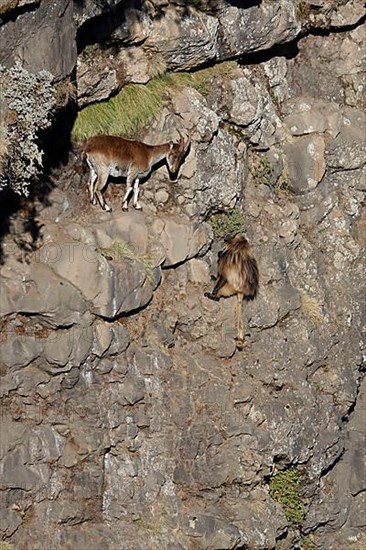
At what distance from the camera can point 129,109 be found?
555 inches

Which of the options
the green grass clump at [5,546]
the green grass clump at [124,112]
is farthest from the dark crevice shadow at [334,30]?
the green grass clump at [5,546]

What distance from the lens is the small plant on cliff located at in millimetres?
11930

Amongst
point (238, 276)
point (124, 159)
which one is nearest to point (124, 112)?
point (124, 159)

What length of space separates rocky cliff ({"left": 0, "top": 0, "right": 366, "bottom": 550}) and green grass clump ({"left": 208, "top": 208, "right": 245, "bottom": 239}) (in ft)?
0.10

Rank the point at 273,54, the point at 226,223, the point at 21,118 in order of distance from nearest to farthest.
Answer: the point at 21,118 → the point at 226,223 → the point at 273,54

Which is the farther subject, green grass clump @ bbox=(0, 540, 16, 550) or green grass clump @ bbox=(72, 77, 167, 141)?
green grass clump @ bbox=(72, 77, 167, 141)

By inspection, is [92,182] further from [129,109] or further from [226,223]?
[226,223]

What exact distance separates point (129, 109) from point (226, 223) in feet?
6.95

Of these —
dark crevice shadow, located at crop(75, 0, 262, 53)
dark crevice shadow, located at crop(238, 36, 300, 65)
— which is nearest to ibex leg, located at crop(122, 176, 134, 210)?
dark crevice shadow, located at crop(75, 0, 262, 53)

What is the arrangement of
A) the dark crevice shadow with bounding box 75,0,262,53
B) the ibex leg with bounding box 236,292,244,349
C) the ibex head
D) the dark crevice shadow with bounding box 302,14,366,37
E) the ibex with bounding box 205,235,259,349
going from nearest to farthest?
1. the dark crevice shadow with bounding box 75,0,262,53
2. the ibex head
3. the ibex with bounding box 205,235,259,349
4. the ibex leg with bounding box 236,292,244,349
5. the dark crevice shadow with bounding box 302,14,366,37

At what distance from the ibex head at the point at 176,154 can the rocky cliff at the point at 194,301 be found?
260 mm

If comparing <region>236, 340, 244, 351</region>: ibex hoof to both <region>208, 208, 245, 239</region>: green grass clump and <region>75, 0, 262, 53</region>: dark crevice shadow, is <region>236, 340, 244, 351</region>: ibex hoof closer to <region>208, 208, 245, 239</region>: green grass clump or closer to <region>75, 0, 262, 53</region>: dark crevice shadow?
<region>208, 208, 245, 239</region>: green grass clump

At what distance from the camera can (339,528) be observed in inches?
640

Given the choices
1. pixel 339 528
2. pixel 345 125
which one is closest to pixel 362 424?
pixel 339 528
